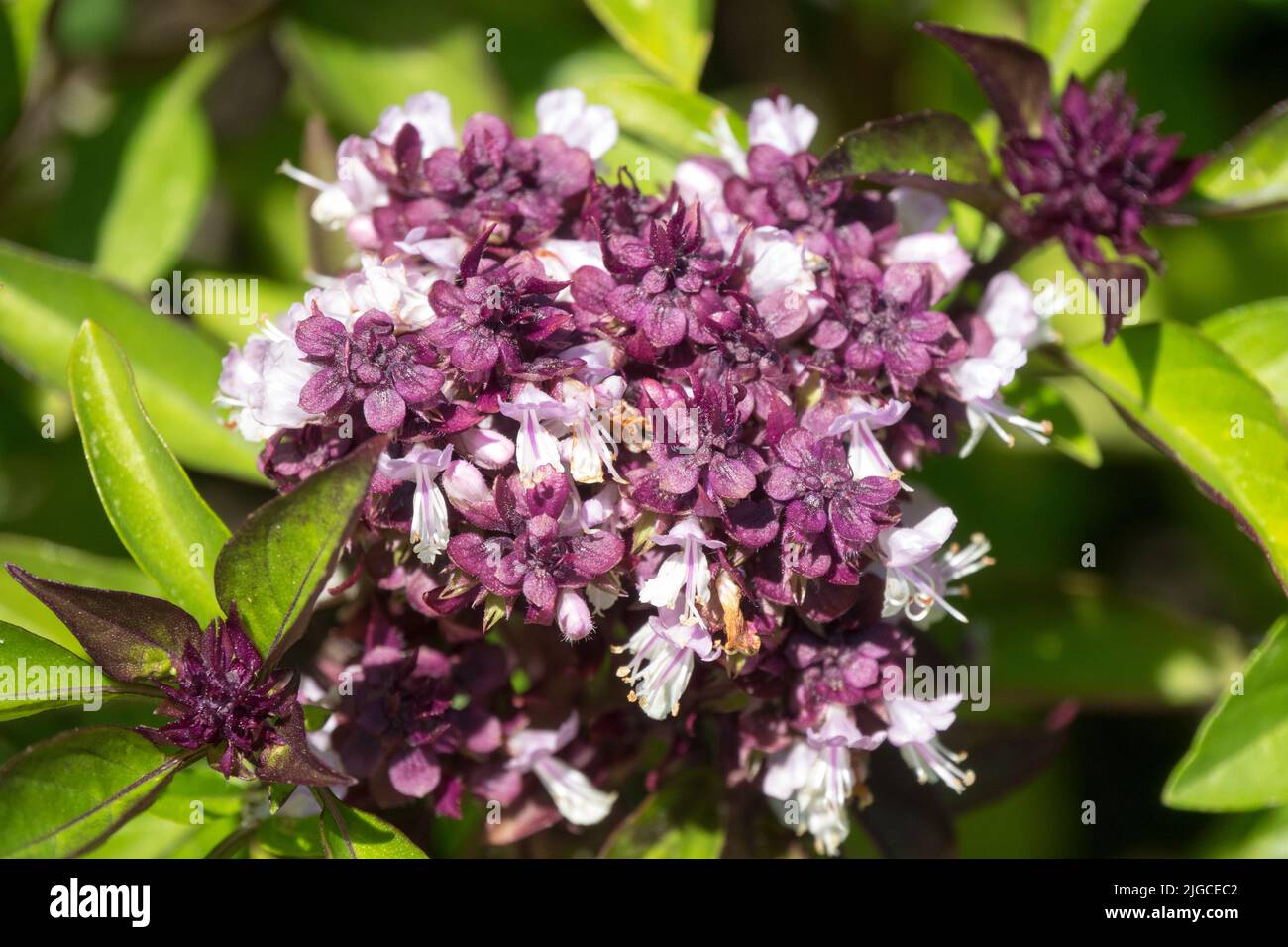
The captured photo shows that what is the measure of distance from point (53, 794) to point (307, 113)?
7.47 feet

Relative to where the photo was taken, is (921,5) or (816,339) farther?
(921,5)

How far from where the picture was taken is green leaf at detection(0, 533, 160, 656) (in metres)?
2.86

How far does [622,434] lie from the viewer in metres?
1.94

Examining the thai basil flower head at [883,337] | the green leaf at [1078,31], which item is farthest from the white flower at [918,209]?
the green leaf at [1078,31]

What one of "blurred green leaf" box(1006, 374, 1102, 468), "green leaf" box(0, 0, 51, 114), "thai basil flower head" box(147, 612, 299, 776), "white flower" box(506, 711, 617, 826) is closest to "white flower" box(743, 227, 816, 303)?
"blurred green leaf" box(1006, 374, 1102, 468)

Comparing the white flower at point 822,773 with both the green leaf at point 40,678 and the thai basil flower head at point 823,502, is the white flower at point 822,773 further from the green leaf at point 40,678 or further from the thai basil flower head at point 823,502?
the green leaf at point 40,678

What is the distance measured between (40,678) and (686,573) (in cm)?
98

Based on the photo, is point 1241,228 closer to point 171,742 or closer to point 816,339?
point 816,339

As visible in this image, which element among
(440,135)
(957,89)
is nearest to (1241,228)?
(957,89)

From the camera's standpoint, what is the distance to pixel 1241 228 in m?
3.88

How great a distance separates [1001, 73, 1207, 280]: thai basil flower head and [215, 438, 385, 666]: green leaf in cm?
130

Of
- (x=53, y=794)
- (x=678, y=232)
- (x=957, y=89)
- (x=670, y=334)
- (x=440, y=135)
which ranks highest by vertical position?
(x=957, y=89)

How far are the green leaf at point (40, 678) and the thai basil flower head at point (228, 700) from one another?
4.7 inches

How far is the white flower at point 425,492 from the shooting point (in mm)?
1847
